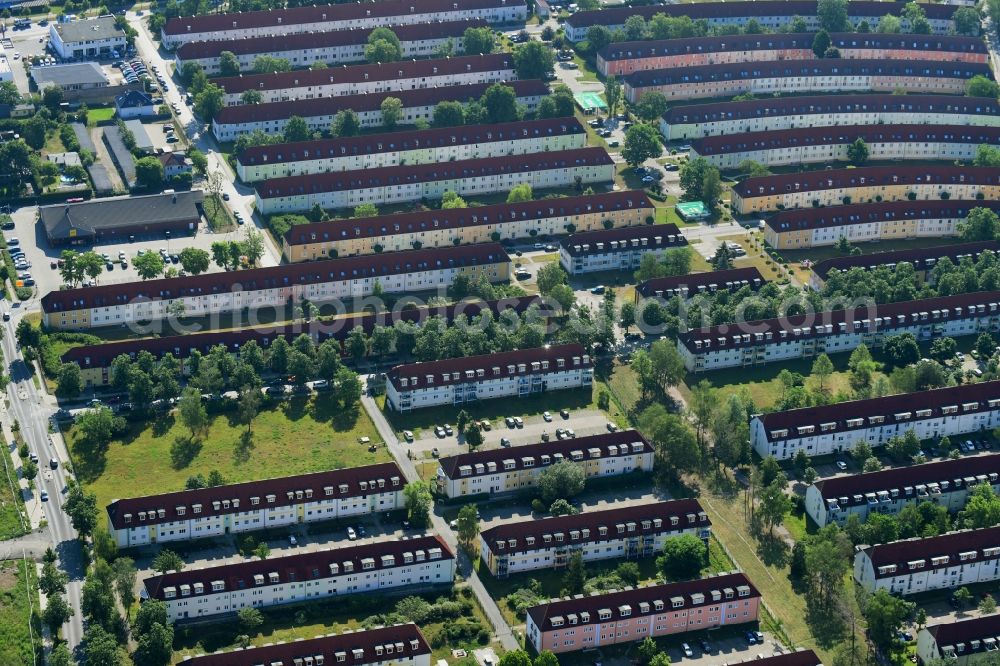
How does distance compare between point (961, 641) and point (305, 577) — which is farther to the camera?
point (305, 577)

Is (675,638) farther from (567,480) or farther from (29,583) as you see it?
(29,583)

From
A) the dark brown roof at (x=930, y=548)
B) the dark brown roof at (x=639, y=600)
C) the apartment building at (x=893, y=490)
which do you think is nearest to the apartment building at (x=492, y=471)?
the dark brown roof at (x=639, y=600)

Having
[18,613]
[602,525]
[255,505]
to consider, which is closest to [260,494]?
[255,505]

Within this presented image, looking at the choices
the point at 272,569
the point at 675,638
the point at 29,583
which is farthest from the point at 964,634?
the point at 29,583

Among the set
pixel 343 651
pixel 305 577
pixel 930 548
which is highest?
pixel 305 577

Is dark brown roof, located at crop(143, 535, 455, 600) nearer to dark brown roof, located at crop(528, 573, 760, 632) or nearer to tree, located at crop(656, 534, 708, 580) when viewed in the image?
dark brown roof, located at crop(528, 573, 760, 632)

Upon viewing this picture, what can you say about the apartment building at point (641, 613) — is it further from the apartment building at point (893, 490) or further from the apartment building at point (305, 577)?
the apartment building at point (893, 490)

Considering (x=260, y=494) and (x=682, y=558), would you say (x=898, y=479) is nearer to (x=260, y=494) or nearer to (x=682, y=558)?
(x=682, y=558)
